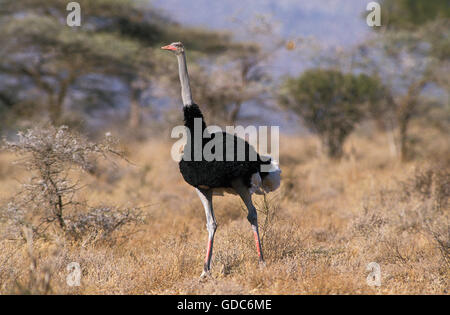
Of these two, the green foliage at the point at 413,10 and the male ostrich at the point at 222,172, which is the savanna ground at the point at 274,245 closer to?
the male ostrich at the point at 222,172

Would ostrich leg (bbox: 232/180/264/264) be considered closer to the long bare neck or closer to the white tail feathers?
the white tail feathers

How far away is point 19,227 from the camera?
525 cm

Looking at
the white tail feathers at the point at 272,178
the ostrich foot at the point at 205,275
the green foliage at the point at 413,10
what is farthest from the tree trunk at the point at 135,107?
the ostrich foot at the point at 205,275

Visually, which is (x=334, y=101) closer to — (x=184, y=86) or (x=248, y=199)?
(x=184, y=86)

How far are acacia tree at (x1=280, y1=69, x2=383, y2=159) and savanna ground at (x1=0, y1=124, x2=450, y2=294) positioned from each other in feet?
10.9

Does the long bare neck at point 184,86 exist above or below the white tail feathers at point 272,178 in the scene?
above

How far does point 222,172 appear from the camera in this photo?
448 cm

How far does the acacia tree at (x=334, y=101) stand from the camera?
12.5 m

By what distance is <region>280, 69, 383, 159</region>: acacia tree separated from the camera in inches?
490

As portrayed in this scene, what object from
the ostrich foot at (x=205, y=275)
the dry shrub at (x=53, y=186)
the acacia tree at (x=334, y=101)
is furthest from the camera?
the acacia tree at (x=334, y=101)

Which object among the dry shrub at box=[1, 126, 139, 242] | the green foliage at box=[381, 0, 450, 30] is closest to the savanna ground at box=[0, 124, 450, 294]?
the dry shrub at box=[1, 126, 139, 242]

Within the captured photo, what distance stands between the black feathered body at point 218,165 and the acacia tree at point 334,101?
312 inches

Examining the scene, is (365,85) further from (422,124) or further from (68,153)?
(68,153)
